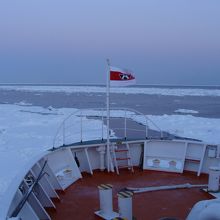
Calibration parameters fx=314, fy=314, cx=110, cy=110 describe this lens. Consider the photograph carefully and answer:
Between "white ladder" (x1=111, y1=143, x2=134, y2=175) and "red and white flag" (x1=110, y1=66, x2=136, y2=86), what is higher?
"red and white flag" (x1=110, y1=66, x2=136, y2=86)

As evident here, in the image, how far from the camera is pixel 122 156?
245 inches

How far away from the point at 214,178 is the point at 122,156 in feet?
6.66

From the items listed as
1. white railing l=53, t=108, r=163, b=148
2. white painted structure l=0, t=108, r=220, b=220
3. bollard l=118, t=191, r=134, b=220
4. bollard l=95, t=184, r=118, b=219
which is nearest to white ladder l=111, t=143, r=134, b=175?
white painted structure l=0, t=108, r=220, b=220

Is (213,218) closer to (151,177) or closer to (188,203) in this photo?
(188,203)

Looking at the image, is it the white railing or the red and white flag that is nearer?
the red and white flag

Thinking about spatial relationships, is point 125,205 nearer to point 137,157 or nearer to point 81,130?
point 137,157

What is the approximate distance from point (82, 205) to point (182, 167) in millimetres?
2387

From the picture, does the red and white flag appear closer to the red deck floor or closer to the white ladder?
the white ladder

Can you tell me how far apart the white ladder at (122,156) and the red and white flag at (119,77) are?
126 centimetres

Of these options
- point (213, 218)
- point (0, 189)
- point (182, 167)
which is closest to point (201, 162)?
point (182, 167)

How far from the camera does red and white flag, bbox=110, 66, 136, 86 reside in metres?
5.61

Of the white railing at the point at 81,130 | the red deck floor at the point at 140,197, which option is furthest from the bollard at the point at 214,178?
the white railing at the point at 81,130

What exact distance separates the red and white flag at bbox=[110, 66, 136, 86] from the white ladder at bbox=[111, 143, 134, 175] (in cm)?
126

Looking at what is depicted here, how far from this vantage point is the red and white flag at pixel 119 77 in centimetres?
561
